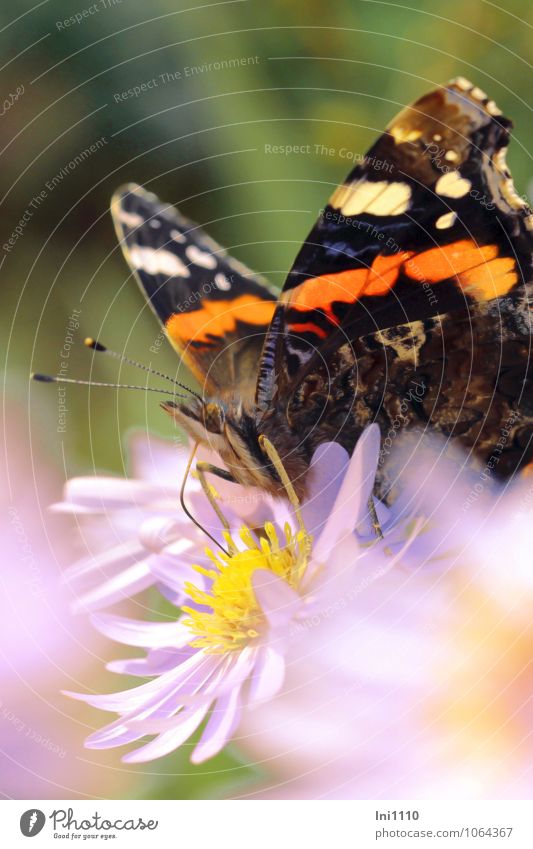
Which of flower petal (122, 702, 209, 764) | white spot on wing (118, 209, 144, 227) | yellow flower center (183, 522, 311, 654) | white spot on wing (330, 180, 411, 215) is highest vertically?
white spot on wing (118, 209, 144, 227)

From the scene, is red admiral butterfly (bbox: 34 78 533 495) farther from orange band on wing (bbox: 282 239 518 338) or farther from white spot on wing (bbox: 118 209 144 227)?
white spot on wing (bbox: 118 209 144 227)

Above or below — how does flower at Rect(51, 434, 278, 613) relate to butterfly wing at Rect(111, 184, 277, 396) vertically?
below

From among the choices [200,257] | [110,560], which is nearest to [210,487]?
[110,560]

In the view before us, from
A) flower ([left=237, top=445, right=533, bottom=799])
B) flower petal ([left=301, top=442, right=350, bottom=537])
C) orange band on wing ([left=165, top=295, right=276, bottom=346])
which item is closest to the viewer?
flower ([left=237, top=445, right=533, bottom=799])


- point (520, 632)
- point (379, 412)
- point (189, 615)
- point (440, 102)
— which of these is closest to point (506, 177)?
point (440, 102)

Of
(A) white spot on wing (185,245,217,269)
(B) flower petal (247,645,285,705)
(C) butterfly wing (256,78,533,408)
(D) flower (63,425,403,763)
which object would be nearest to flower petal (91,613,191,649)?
(D) flower (63,425,403,763)

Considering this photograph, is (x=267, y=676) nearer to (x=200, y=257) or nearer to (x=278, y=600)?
(x=278, y=600)

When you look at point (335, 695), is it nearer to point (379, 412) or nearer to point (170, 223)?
point (379, 412)

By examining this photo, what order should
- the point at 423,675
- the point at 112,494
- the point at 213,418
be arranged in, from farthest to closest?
the point at 112,494
the point at 213,418
the point at 423,675

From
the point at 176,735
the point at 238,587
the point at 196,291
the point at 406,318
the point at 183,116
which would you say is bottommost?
the point at 176,735
